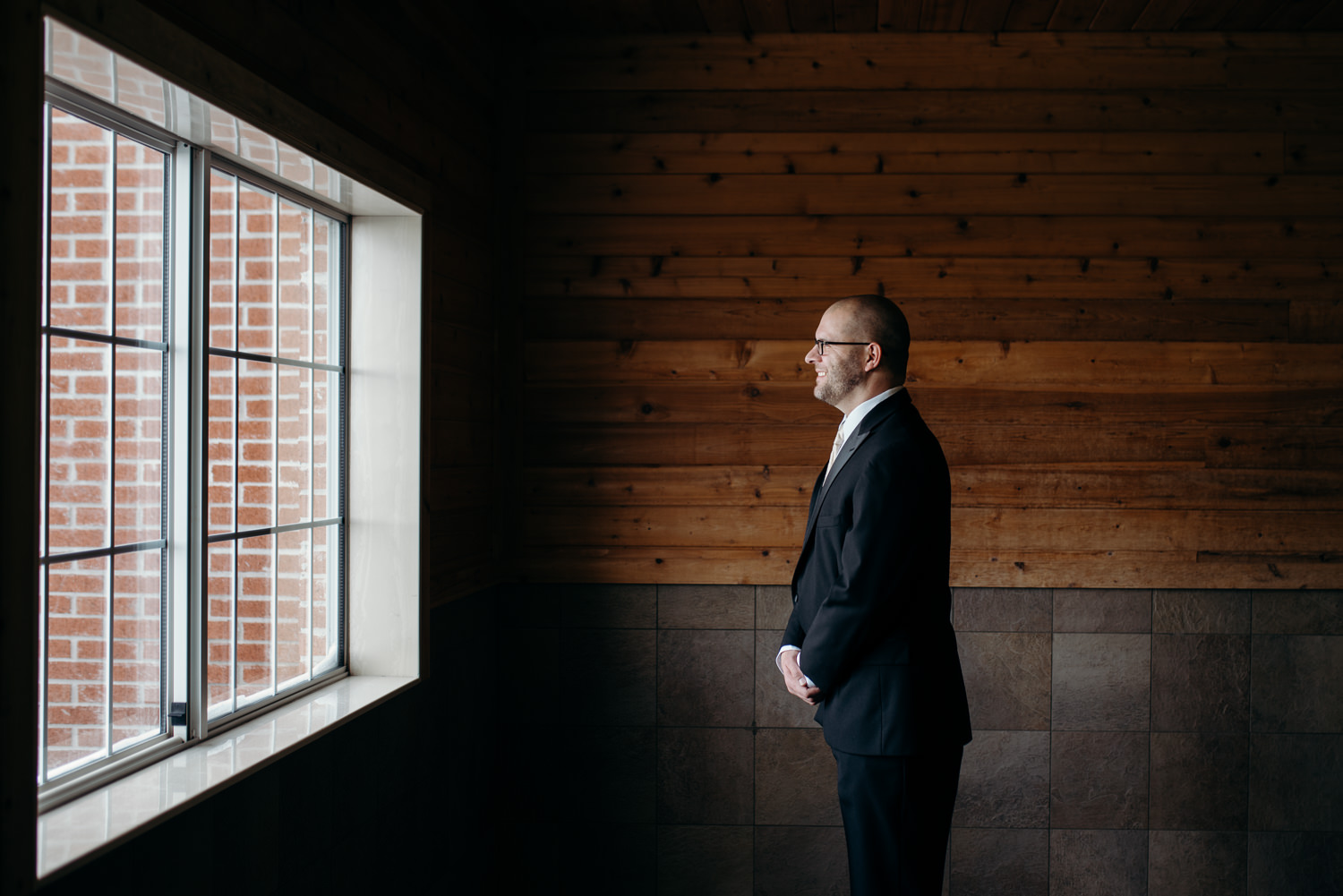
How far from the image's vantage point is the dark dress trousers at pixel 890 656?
6.83 feet

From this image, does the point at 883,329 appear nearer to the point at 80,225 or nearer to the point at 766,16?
the point at 766,16

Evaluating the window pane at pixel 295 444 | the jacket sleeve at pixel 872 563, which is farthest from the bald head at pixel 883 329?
the window pane at pixel 295 444

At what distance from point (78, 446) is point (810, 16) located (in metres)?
2.57

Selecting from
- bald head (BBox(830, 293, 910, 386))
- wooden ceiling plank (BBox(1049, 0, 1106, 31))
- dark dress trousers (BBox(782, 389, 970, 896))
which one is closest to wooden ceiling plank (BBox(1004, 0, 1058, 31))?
wooden ceiling plank (BBox(1049, 0, 1106, 31))

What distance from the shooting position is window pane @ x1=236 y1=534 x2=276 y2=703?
2.05m

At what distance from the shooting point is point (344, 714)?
2.12 metres

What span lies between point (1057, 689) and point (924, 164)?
1.85 metres

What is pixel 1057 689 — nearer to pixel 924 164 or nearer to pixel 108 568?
pixel 924 164

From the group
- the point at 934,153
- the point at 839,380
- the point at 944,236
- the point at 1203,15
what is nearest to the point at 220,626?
the point at 839,380

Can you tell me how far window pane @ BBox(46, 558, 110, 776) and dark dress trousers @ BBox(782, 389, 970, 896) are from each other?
4.75 feet

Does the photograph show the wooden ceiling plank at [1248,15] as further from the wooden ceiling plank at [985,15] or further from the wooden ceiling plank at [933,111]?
the wooden ceiling plank at [985,15]

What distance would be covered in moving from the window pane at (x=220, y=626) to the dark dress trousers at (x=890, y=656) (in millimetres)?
1303

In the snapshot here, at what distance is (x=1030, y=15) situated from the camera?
302 cm

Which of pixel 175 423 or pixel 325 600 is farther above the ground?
pixel 175 423
